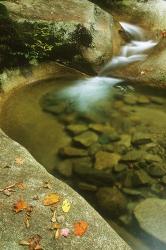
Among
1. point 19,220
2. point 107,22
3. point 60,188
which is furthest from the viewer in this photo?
point 107,22

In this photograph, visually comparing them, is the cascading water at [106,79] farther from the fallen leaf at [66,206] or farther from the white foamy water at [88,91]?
the fallen leaf at [66,206]

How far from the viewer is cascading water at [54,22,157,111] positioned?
8781mm

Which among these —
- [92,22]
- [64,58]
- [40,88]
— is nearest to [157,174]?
[40,88]

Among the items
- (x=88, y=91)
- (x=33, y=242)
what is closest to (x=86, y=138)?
(x=88, y=91)

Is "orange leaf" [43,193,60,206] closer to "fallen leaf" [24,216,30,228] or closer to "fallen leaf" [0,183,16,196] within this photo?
"fallen leaf" [24,216,30,228]

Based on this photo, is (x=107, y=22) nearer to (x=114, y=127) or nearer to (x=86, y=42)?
(x=86, y=42)

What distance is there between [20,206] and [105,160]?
2.37 metres

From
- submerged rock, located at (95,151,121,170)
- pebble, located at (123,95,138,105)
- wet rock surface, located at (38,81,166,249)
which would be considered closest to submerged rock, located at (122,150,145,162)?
wet rock surface, located at (38,81,166,249)

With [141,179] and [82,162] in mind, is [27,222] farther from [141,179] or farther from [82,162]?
[141,179]

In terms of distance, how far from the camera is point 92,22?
32.2 feet

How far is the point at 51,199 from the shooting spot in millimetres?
4660

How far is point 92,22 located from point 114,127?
355 centimetres

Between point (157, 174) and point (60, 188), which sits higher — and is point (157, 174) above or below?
below

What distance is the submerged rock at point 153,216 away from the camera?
4.95m
